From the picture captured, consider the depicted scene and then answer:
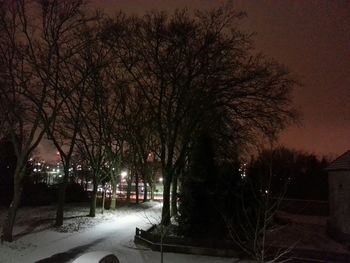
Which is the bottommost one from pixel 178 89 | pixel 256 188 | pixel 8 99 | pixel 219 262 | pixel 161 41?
pixel 219 262

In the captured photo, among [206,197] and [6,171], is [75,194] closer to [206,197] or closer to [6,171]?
[6,171]

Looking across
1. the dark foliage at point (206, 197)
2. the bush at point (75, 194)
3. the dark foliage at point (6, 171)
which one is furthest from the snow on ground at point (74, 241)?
the bush at point (75, 194)

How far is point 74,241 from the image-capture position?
82.8 feet

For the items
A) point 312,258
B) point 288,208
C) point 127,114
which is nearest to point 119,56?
point 127,114

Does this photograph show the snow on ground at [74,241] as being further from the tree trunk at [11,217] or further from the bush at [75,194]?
the bush at [75,194]

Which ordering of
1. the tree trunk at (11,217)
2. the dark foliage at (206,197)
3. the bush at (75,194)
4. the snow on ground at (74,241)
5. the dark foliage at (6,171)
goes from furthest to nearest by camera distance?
the bush at (75,194), the dark foliage at (6,171), the dark foliage at (206,197), the tree trunk at (11,217), the snow on ground at (74,241)

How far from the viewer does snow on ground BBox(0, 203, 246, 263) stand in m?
21.3

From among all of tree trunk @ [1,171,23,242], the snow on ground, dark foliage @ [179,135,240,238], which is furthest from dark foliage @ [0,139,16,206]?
dark foliage @ [179,135,240,238]

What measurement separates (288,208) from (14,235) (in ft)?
101

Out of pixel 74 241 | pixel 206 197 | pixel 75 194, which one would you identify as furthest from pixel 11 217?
pixel 75 194

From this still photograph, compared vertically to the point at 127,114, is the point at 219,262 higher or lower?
lower

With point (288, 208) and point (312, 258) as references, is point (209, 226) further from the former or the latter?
point (288, 208)

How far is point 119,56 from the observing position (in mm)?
30703

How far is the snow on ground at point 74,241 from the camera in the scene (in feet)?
69.9
